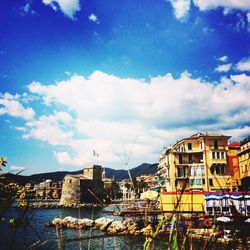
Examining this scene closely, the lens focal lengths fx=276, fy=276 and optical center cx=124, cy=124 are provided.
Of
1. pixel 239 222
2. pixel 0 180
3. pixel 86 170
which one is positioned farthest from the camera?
pixel 86 170

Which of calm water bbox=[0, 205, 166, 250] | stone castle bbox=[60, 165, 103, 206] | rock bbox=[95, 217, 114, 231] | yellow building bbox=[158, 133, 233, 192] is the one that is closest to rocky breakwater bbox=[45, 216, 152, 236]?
rock bbox=[95, 217, 114, 231]

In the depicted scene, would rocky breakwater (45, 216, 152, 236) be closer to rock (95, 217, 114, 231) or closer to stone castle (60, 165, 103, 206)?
rock (95, 217, 114, 231)

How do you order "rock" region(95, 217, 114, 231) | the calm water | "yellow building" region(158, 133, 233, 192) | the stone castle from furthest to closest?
the stone castle → "yellow building" region(158, 133, 233, 192) → "rock" region(95, 217, 114, 231) → the calm water

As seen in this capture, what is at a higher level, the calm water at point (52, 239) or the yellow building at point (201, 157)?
the yellow building at point (201, 157)

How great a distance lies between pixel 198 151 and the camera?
45188mm

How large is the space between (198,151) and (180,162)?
346 centimetres

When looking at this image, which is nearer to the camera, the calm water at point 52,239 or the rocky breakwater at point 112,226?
the calm water at point 52,239

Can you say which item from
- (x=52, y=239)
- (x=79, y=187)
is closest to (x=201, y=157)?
(x=52, y=239)

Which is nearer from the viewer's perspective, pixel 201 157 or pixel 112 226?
pixel 112 226

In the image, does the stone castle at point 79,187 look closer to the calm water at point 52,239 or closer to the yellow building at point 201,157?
the yellow building at point 201,157

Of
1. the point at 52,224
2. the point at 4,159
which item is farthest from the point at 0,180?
the point at 52,224

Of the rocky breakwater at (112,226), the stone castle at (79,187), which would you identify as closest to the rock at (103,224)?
the rocky breakwater at (112,226)

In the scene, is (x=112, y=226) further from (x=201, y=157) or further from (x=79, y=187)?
(x=79, y=187)

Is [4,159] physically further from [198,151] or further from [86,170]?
[86,170]
